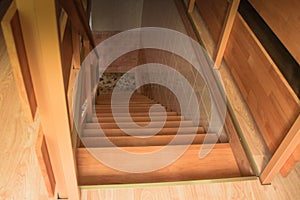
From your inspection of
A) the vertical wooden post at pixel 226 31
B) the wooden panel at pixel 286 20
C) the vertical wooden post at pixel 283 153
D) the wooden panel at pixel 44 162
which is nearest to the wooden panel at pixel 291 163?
the vertical wooden post at pixel 283 153

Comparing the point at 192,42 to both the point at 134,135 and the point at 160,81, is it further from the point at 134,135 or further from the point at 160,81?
the point at 160,81

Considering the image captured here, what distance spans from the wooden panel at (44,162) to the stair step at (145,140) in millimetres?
604

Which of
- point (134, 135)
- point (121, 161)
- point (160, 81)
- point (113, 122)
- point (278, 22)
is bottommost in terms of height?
point (160, 81)

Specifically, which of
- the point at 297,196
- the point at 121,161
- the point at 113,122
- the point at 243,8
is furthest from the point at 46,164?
the point at 243,8

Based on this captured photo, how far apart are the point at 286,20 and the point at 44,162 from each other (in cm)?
124

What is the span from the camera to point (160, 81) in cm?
371

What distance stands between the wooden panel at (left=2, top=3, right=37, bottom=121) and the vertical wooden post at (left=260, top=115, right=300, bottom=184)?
1.04m

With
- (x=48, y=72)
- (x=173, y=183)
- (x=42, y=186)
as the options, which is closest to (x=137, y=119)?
(x=173, y=183)

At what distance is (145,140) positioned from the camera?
1872mm

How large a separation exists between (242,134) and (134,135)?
2.50ft

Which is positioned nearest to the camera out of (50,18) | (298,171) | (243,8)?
(50,18)

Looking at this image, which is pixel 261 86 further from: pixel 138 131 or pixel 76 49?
pixel 76 49

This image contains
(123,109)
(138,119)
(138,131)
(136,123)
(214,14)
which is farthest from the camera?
(123,109)

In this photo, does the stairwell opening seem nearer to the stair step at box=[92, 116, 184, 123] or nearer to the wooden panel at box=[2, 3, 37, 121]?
the stair step at box=[92, 116, 184, 123]
